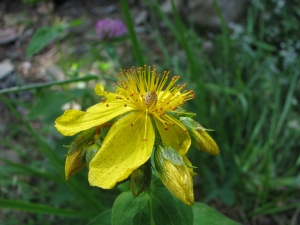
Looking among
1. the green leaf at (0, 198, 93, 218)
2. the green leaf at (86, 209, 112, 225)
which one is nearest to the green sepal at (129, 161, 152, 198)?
the green leaf at (86, 209, 112, 225)

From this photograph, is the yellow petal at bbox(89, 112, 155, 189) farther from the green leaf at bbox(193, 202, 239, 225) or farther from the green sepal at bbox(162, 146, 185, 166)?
the green leaf at bbox(193, 202, 239, 225)

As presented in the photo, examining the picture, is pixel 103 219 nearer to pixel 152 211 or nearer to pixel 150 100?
pixel 152 211

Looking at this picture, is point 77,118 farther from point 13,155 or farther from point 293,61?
point 293,61

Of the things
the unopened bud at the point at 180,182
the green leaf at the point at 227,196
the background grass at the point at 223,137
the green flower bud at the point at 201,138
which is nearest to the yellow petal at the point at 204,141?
the green flower bud at the point at 201,138

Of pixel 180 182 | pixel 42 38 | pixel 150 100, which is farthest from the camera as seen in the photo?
pixel 42 38

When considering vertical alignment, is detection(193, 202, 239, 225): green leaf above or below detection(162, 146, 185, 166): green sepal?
below


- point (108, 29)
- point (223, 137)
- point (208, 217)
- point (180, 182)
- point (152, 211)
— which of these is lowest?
point (223, 137)

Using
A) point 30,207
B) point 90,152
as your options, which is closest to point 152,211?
point 90,152
